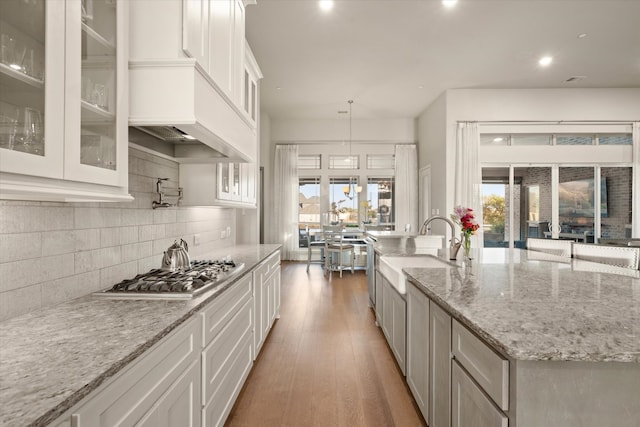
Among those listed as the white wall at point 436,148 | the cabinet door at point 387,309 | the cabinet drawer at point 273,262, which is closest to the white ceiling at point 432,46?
the white wall at point 436,148

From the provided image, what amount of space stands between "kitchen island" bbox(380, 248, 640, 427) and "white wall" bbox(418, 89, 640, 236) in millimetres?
4895

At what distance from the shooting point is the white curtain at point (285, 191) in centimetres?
806

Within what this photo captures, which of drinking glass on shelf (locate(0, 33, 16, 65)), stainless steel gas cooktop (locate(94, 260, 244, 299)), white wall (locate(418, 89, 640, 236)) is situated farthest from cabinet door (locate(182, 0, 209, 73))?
white wall (locate(418, 89, 640, 236))

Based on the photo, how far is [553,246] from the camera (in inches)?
125

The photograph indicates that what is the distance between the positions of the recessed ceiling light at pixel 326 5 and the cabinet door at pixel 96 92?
9.03 feet

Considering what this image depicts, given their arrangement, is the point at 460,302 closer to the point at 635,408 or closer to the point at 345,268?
the point at 635,408

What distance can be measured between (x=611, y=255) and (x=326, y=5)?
356 cm

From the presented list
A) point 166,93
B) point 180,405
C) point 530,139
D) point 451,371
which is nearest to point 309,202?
point 530,139

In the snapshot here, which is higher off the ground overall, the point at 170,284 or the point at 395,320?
the point at 170,284

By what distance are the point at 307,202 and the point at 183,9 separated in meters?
6.95

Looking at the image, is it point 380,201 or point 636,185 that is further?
point 380,201

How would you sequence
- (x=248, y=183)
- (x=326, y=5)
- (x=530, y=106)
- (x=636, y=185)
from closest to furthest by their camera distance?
(x=248, y=183) < (x=326, y=5) < (x=636, y=185) < (x=530, y=106)

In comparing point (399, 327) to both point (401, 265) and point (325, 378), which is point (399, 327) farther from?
point (325, 378)

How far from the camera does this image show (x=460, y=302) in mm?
1363
